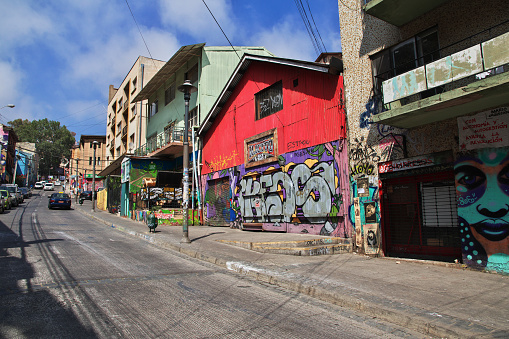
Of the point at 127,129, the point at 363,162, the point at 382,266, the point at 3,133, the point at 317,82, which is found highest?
the point at 3,133

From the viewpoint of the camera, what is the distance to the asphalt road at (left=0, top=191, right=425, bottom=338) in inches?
152

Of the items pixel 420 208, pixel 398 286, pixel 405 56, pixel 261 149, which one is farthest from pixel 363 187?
pixel 261 149

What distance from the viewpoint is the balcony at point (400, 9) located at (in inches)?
335

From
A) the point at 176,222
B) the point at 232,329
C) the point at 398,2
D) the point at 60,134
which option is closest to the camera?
the point at 232,329

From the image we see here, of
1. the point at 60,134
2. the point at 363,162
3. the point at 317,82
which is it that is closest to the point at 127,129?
the point at 317,82

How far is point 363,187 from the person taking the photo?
32.9 feet

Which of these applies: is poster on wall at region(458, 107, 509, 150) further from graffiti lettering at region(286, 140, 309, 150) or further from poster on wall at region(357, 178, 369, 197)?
graffiti lettering at region(286, 140, 309, 150)

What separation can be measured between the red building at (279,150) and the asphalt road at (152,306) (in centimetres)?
576

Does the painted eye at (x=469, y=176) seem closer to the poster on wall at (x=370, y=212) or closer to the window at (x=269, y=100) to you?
the poster on wall at (x=370, y=212)

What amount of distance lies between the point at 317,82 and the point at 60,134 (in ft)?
332

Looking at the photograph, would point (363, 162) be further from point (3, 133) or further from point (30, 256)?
point (3, 133)

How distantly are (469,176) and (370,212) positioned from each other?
2.88 metres

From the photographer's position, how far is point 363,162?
33.2 ft

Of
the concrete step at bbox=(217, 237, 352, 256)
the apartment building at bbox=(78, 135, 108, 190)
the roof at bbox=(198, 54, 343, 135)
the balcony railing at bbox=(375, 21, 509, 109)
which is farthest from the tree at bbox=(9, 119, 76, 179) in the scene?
the balcony railing at bbox=(375, 21, 509, 109)
